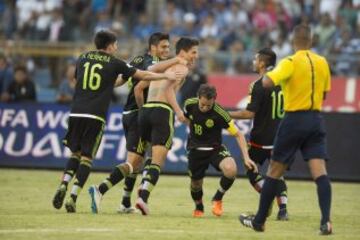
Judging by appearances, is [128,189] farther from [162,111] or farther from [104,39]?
[104,39]

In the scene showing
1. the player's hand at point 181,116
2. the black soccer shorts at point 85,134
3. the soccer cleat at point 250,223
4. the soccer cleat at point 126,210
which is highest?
the player's hand at point 181,116

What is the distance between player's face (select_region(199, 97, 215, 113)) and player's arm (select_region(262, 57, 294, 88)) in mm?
2328

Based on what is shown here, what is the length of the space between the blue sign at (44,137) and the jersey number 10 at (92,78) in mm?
7725

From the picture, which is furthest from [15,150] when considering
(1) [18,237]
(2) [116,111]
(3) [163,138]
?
(1) [18,237]

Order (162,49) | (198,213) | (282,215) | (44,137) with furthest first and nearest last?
(44,137), (162,49), (198,213), (282,215)

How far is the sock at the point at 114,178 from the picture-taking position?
13.6 metres

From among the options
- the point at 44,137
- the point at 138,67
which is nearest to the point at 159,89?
the point at 138,67

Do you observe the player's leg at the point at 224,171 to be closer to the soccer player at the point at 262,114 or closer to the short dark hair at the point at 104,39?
the soccer player at the point at 262,114

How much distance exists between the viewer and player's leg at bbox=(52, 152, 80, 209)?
13.3m

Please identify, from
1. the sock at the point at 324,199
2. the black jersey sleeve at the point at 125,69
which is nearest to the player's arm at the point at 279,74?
the sock at the point at 324,199

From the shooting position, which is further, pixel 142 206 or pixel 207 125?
pixel 207 125

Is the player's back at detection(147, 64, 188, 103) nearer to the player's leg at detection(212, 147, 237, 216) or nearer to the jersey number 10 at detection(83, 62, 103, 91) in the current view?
the jersey number 10 at detection(83, 62, 103, 91)

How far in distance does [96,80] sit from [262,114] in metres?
2.37

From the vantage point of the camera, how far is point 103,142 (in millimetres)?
21719
